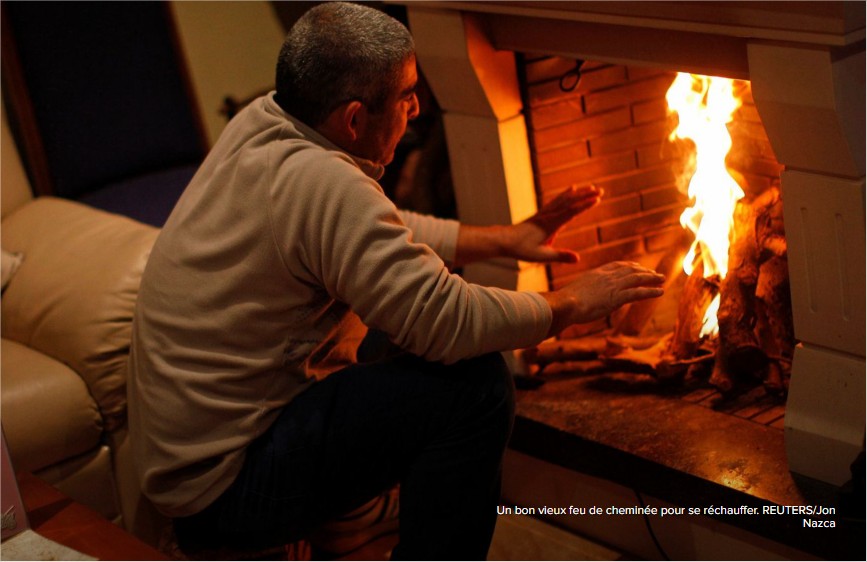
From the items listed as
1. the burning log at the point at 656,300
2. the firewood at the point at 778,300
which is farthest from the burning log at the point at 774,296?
the burning log at the point at 656,300

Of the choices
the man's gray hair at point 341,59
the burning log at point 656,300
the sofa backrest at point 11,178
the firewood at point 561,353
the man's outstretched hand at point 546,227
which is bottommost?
the firewood at point 561,353

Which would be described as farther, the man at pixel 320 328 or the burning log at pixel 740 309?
the burning log at pixel 740 309

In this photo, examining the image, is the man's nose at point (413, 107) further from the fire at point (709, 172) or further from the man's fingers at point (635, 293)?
the fire at point (709, 172)

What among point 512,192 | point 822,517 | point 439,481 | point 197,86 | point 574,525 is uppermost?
point 197,86

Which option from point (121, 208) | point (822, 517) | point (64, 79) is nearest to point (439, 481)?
point (822, 517)

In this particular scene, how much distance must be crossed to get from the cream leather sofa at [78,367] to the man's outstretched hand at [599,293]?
2.91ft

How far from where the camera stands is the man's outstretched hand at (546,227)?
5.97 feet

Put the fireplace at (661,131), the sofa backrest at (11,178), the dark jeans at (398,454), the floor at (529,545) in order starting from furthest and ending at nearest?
the sofa backrest at (11,178)
the floor at (529,545)
the dark jeans at (398,454)
the fireplace at (661,131)

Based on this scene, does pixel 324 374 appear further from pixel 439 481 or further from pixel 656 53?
pixel 656 53

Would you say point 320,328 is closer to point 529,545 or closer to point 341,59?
point 341,59

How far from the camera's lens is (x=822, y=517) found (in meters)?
1.49

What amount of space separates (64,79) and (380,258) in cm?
167

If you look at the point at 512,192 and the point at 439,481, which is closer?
the point at 439,481

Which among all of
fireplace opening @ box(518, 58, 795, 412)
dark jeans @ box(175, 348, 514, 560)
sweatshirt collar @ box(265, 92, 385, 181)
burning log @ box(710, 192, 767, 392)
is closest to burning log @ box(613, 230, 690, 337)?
fireplace opening @ box(518, 58, 795, 412)
